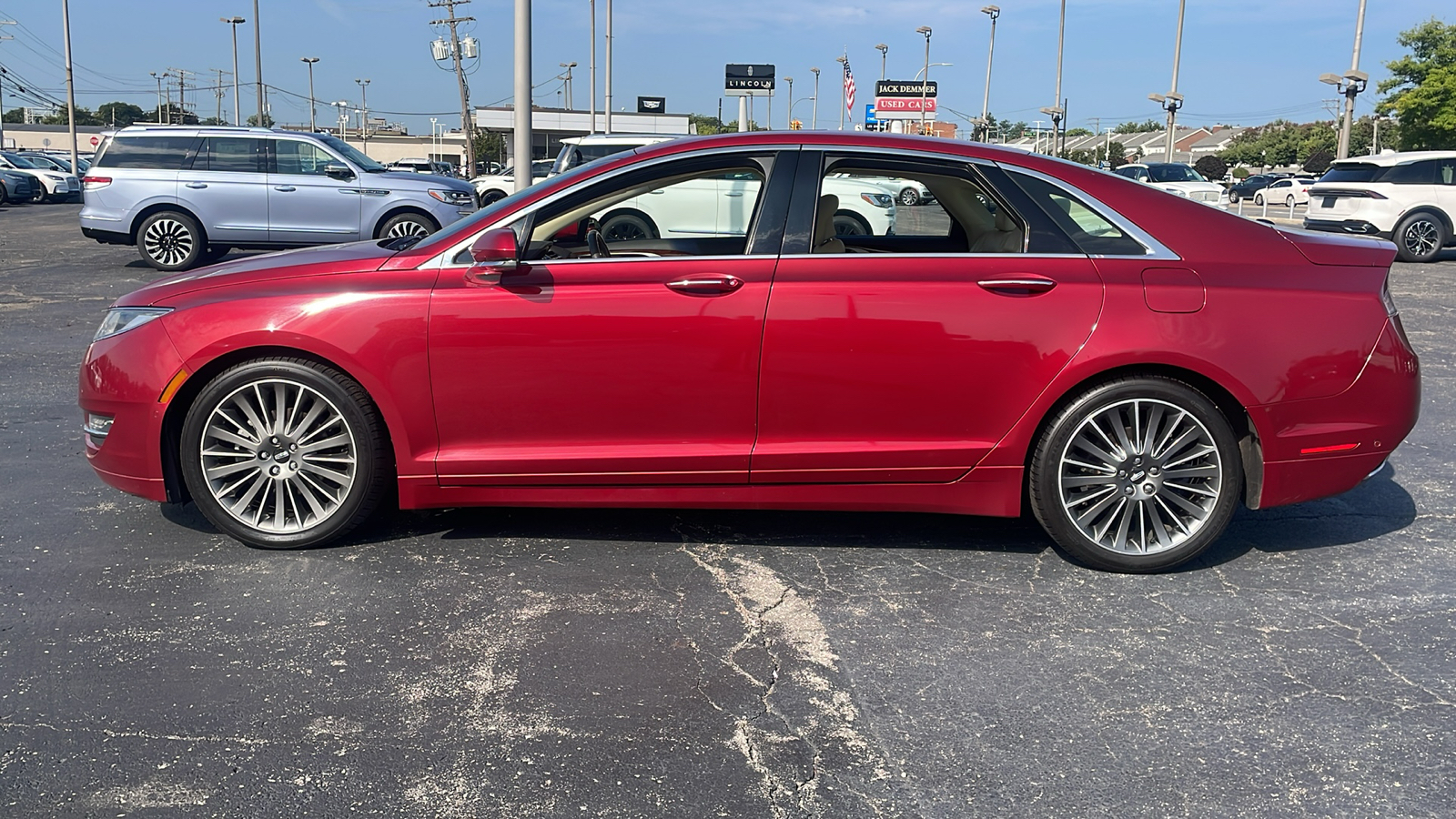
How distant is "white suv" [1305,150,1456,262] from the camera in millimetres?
18203

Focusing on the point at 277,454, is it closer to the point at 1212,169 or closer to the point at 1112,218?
the point at 1112,218

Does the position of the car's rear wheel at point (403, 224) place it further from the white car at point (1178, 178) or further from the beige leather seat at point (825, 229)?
the white car at point (1178, 178)

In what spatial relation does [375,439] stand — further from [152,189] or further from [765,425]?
[152,189]

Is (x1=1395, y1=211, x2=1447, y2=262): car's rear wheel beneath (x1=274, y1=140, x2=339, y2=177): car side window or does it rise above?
beneath

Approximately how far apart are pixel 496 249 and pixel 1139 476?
2551 mm

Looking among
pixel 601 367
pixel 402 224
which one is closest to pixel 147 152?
pixel 402 224

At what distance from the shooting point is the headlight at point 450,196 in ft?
51.3

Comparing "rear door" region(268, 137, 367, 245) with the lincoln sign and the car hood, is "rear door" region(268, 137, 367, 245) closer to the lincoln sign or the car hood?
the car hood

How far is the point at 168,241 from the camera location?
1528 centimetres

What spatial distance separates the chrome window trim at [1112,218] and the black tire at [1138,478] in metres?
0.46

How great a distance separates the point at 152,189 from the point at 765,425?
1351 cm

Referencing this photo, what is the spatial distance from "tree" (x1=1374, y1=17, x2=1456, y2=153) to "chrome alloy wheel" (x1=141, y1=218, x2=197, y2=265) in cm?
5167

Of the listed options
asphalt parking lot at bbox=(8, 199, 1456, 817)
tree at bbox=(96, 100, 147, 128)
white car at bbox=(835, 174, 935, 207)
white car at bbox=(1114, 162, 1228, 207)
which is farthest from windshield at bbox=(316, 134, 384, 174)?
tree at bbox=(96, 100, 147, 128)

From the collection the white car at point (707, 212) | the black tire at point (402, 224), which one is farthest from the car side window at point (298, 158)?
A: the white car at point (707, 212)
